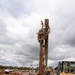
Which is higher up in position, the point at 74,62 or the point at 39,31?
the point at 39,31

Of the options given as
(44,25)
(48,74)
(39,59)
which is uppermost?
(44,25)

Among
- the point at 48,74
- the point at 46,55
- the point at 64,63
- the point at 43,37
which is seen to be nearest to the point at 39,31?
the point at 43,37

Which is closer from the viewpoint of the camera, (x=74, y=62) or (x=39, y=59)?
(x=74, y=62)

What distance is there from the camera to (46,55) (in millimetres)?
28750

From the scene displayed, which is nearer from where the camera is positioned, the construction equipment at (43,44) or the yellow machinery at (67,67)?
the yellow machinery at (67,67)

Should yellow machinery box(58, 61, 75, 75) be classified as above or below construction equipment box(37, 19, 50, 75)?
below

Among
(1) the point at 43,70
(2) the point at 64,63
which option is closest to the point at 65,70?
(2) the point at 64,63

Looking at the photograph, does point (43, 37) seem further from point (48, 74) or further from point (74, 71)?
point (74, 71)

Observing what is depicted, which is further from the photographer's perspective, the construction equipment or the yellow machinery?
the construction equipment

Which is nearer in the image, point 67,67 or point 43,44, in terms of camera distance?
point 67,67

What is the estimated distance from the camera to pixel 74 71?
1667cm

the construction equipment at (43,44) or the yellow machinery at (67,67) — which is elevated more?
the construction equipment at (43,44)

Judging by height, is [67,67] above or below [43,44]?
below

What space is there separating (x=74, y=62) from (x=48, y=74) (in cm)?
1207
